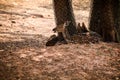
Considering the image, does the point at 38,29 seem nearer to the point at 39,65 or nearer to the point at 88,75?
the point at 39,65

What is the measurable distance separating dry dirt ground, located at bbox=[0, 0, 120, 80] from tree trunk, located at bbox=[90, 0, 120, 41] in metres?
0.48

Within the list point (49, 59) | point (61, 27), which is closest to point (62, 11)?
point (61, 27)

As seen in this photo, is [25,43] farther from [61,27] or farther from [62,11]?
[62,11]

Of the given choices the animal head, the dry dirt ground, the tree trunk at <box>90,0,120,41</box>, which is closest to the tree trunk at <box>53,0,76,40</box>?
the animal head

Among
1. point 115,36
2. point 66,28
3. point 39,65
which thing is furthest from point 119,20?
point 39,65

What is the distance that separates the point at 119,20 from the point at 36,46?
127 inches

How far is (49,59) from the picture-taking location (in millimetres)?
7074

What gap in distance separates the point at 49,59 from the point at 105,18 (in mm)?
2925

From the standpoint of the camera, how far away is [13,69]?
6320 mm

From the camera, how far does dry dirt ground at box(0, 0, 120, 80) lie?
240 inches

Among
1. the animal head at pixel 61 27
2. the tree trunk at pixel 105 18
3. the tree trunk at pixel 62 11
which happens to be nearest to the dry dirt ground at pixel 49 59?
the tree trunk at pixel 105 18

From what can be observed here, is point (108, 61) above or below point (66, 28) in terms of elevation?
below

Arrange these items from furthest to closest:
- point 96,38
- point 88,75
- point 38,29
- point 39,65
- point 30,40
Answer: point 38,29
point 30,40
point 96,38
point 39,65
point 88,75

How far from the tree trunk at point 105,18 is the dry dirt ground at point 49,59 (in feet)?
1.58
